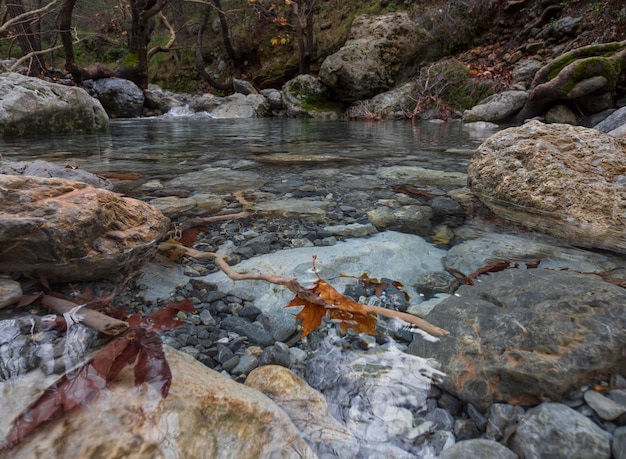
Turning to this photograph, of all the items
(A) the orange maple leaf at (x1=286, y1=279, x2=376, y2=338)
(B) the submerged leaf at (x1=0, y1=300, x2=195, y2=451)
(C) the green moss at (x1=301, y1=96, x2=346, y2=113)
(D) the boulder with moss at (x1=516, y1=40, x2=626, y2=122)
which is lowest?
(A) the orange maple leaf at (x1=286, y1=279, x2=376, y2=338)

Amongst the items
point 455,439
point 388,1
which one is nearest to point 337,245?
point 455,439

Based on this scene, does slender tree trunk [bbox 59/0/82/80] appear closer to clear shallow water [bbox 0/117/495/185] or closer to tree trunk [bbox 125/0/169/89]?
tree trunk [bbox 125/0/169/89]

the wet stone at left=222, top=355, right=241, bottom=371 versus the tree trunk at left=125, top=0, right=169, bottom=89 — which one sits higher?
the tree trunk at left=125, top=0, right=169, bottom=89

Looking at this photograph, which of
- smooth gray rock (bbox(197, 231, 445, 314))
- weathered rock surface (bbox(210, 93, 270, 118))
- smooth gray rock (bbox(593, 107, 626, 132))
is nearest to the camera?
smooth gray rock (bbox(197, 231, 445, 314))

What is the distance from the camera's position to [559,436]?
30.8 inches

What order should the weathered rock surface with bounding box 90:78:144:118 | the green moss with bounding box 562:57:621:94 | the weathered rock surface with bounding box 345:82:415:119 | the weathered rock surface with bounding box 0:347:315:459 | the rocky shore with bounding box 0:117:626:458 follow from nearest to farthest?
1. the weathered rock surface with bounding box 0:347:315:459
2. the rocky shore with bounding box 0:117:626:458
3. the green moss with bounding box 562:57:621:94
4. the weathered rock surface with bounding box 345:82:415:119
5. the weathered rock surface with bounding box 90:78:144:118

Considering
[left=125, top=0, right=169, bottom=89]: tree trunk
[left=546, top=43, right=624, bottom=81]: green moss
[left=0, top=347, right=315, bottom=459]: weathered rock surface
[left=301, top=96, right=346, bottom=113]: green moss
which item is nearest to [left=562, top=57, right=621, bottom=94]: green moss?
[left=546, top=43, right=624, bottom=81]: green moss

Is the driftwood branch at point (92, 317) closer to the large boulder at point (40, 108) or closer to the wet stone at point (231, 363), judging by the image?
the wet stone at point (231, 363)

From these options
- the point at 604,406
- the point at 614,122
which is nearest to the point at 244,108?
the point at 614,122

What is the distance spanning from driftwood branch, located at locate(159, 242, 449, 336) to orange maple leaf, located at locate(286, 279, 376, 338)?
1cm

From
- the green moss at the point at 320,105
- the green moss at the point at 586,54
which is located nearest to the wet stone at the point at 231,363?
the green moss at the point at 586,54

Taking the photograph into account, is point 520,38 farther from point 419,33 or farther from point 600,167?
point 600,167

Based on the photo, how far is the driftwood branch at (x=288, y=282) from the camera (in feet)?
3.88

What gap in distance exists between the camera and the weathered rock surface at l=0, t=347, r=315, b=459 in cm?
68
